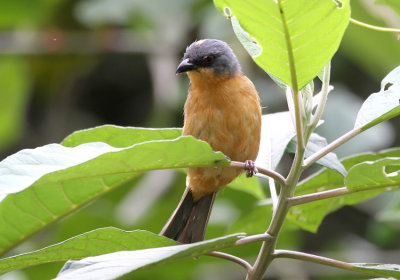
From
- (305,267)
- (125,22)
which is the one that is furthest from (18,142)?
(305,267)

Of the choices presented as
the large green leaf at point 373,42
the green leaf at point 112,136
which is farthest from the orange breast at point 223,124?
the large green leaf at point 373,42

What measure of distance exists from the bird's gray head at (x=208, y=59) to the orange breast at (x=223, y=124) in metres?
Result: 0.18

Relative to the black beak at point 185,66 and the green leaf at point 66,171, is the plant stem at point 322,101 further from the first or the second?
the black beak at point 185,66

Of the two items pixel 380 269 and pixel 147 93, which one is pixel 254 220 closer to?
pixel 380 269

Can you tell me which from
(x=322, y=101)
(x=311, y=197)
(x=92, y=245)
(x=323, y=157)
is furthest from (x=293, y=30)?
(x=92, y=245)

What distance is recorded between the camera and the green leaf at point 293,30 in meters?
2.15

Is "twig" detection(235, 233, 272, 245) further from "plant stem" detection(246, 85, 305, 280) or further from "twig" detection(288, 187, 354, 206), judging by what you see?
"twig" detection(288, 187, 354, 206)

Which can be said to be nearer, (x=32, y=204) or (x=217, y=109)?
(x=32, y=204)

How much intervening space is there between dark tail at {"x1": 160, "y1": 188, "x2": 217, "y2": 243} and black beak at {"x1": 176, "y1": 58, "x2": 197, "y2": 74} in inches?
26.0

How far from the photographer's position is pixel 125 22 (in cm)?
670

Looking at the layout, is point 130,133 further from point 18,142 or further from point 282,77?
point 18,142

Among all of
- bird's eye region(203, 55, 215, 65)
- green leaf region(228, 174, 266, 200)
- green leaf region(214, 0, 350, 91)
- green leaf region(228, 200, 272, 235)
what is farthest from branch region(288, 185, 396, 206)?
bird's eye region(203, 55, 215, 65)

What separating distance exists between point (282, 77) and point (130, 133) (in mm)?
638

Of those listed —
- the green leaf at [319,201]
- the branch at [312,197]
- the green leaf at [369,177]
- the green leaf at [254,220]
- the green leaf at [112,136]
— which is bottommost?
the green leaf at [254,220]
